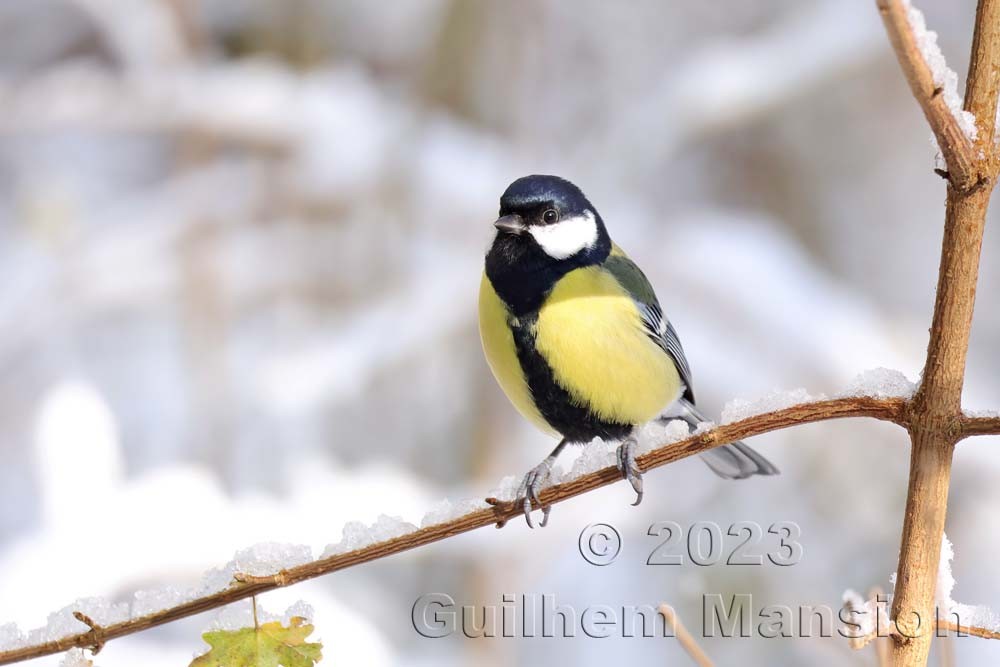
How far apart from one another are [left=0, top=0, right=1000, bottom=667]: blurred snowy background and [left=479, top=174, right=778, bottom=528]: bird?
0.88 meters

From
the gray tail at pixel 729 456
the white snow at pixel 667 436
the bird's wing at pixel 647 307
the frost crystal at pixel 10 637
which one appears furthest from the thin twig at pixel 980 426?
the gray tail at pixel 729 456

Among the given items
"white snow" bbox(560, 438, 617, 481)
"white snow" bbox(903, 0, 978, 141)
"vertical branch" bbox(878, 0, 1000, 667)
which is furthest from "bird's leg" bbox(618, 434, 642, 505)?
"white snow" bbox(903, 0, 978, 141)

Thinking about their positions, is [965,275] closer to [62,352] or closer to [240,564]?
[240,564]

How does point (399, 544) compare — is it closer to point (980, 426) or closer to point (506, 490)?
point (506, 490)

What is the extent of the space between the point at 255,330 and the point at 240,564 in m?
3.45

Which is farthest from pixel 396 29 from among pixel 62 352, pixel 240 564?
pixel 240 564

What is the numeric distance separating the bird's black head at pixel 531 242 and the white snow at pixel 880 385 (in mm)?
739

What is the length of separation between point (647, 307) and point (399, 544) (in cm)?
99

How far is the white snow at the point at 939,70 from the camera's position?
20.4 inches

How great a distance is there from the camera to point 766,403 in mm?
719

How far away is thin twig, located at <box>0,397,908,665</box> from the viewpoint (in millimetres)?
652

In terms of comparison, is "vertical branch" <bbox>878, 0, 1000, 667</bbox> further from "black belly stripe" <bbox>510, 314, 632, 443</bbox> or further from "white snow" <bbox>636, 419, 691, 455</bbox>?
"black belly stripe" <bbox>510, 314, 632, 443</bbox>

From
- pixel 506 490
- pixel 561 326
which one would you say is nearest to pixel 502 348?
pixel 561 326

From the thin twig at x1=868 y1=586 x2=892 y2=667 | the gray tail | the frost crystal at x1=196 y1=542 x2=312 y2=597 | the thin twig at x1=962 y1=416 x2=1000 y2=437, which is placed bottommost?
the thin twig at x1=868 y1=586 x2=892 y2=667
